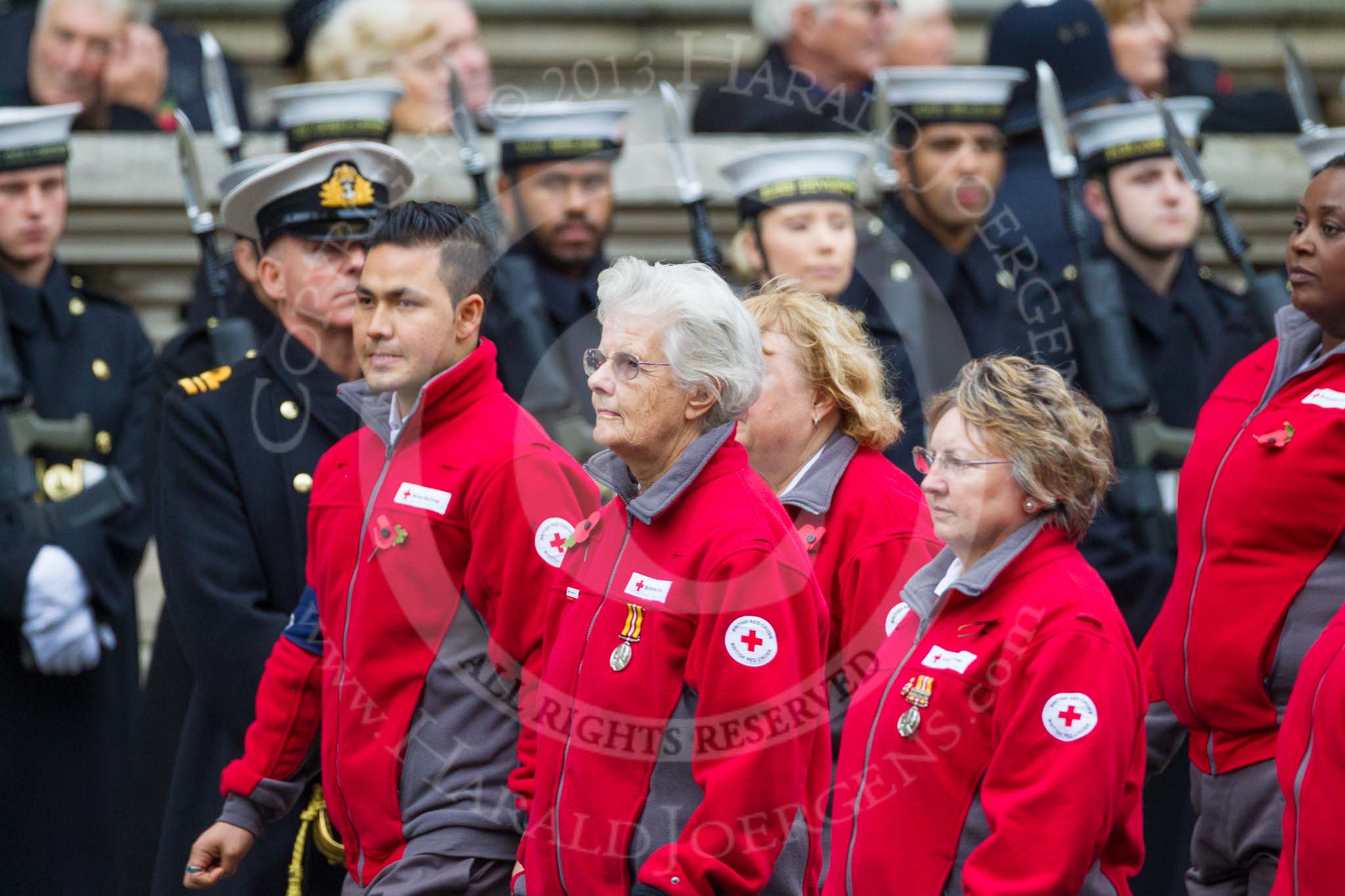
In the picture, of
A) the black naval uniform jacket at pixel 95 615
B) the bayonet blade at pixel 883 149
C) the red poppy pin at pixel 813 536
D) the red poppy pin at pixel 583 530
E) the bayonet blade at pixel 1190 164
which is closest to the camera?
the red poppy pin at pixel 583 530

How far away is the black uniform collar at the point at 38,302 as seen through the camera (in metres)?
5.91

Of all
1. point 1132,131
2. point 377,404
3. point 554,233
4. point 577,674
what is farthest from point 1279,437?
point 554,233

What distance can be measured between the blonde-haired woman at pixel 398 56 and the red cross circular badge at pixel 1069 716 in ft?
12.5

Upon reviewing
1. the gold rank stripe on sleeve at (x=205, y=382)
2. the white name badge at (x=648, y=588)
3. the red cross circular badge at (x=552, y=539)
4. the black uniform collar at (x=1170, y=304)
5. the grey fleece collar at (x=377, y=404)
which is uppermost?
the black uniform collar at (x=1170, y=304)

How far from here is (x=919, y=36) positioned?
24.9ft

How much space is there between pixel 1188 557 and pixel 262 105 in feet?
18.3

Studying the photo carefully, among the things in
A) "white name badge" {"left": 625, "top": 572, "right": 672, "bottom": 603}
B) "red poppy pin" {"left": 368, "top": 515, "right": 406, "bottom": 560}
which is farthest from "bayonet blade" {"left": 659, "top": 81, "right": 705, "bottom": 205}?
"white name badge" {"left": 625, "top": 572, "right": 672, "bottom": 603}

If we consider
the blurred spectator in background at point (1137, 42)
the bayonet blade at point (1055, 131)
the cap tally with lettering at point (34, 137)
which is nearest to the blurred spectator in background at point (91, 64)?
the cap tally with lettering at point (34, 137)

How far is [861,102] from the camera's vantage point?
23.0ft

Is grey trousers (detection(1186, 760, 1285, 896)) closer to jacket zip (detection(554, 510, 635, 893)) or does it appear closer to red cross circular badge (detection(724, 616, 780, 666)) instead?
red cross circular badge (detection(724, 616, 780, 666))

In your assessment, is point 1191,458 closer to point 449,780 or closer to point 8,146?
point 449,780

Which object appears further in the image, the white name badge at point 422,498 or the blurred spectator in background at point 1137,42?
the blurred spectator in background at point 1137,42

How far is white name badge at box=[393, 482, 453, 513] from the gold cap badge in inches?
46.5

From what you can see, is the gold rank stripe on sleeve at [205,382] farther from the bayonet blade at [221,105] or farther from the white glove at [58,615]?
the bayonet blade at [221,105]
